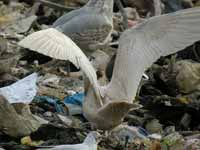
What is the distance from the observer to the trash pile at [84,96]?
457cm

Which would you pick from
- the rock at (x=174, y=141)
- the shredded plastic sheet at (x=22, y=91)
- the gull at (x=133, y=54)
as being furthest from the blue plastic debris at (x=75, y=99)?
the rock at (x=174, y=141)

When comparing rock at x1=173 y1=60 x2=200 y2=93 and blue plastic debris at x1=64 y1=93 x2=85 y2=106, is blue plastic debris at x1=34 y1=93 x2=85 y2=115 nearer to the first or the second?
blue plastic debris at x1=64 y1=93 x2=85 y2=106

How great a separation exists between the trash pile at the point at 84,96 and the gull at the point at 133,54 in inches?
0.7

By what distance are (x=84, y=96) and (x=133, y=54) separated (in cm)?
43

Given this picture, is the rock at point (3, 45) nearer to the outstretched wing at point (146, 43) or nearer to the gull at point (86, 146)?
the outstretched wing at point (146, 43)

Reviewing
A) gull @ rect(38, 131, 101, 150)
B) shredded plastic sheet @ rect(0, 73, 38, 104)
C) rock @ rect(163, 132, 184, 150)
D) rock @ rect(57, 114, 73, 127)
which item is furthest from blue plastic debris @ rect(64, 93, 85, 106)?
gull @ rect(38, 131, 101, 150)

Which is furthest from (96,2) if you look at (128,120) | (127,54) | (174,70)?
(127,54)

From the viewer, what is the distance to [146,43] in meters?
4.72

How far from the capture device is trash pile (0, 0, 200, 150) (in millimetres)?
4566

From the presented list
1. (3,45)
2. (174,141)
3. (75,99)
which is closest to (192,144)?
(174,141)

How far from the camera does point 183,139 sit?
4.82m

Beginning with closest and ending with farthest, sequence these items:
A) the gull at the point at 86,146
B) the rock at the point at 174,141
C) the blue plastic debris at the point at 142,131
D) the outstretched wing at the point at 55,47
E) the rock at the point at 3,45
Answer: the gull at the point at 86,146 < the outstretched wing at the point at 55,47 < the rock at the point at 174,141 < the blue plastic debris at the point at 142,131 < the rock at the point at 3,45

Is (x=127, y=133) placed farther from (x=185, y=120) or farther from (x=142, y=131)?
(x=185, y=120)

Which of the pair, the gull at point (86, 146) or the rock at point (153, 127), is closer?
the gull at point (86, 146)
